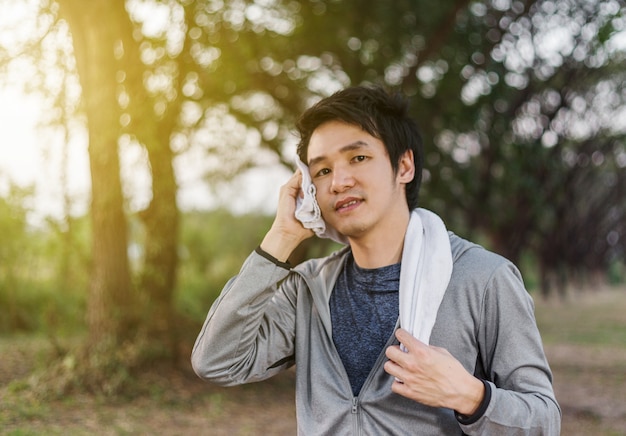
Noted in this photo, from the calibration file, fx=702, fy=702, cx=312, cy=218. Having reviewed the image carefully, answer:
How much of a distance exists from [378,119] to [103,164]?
5557 mm

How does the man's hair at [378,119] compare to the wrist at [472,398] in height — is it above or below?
above

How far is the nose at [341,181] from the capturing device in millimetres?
2467

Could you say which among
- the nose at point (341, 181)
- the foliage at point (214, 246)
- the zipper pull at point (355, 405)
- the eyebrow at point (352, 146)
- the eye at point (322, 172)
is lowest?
the foliage at point (214, 246)

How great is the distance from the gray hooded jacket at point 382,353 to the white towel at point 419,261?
5 cm

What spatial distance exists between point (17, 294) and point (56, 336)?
5.02 metres

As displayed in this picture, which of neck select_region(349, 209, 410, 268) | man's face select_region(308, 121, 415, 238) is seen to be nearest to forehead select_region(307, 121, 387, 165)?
man's face select_region(308, 121, 415, 238)

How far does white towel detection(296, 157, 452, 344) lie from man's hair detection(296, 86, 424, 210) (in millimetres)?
164

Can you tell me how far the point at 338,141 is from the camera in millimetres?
2551

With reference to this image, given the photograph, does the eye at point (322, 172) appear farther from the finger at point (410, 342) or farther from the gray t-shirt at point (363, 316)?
the finger at point (410, 342)

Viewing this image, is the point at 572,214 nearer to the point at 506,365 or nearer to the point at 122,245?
the point at 122,245

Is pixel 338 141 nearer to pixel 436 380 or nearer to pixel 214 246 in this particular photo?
pixel 436 380

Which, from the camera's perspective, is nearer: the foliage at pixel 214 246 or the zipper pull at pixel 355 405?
the zipper pull at pixel 355 405

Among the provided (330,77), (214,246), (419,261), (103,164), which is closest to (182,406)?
(103,164)

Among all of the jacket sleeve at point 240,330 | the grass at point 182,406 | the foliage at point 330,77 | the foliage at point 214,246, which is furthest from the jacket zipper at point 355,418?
the foliage at point 214,246
